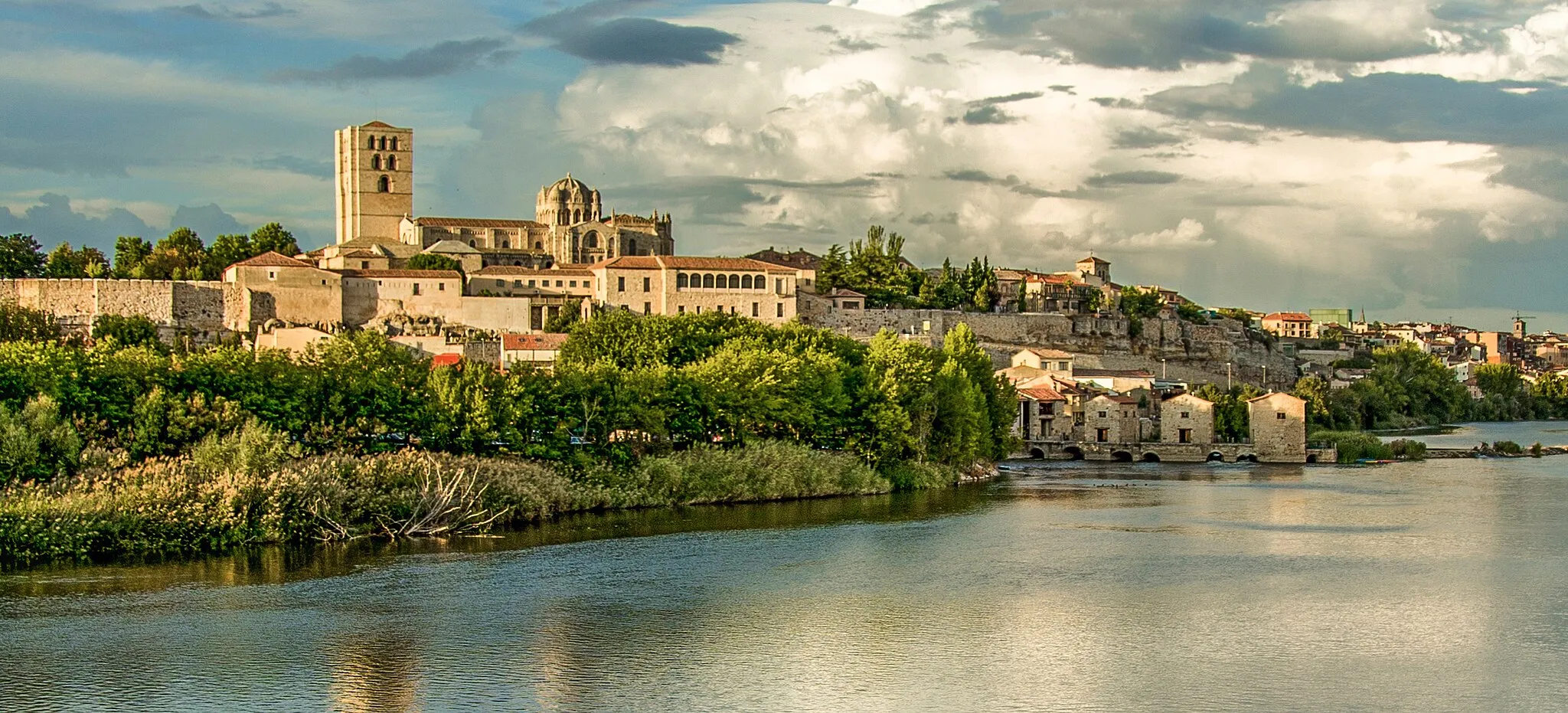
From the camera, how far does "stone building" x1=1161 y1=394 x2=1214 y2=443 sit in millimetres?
43938

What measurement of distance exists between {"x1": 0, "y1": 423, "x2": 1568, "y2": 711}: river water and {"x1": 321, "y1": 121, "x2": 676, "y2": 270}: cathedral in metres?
34.7

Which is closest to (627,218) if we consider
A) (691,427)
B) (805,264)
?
(805,264)

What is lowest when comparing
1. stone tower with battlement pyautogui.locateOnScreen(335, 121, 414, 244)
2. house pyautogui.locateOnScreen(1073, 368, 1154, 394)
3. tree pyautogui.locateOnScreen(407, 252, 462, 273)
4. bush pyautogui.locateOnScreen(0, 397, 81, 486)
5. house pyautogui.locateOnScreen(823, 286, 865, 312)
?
bush pyautogui.locateOnScreen(0, 397, 81, 486)

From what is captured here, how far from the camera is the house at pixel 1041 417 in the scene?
4559 centimetres

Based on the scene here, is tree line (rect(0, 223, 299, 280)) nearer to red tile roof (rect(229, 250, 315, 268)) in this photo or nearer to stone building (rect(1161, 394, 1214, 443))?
red tile roof (rect(229, 250, 315, 268))

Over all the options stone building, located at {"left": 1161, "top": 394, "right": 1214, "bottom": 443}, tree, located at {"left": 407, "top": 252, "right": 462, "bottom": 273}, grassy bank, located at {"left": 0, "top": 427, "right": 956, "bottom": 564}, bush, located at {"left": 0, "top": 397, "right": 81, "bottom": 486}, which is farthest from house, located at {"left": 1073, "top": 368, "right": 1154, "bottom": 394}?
bush, located at {"left": 0, "top": 397, "right": 81, "bottom": 486}

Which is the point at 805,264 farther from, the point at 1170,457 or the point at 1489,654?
the point at 1489,654

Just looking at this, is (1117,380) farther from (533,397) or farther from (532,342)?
(533,397)

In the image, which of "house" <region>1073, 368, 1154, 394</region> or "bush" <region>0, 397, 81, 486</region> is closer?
"bush" <region>0, 397, 81, 486</region>

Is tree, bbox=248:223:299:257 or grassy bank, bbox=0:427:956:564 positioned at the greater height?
tree, bbox=248:223:299:257

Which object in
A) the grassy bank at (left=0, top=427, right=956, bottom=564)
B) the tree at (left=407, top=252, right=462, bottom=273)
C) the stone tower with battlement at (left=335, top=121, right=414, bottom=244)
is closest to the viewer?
the grassy bank at (left=0, top=427, right=956, bottom=564)

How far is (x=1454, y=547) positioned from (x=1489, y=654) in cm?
802

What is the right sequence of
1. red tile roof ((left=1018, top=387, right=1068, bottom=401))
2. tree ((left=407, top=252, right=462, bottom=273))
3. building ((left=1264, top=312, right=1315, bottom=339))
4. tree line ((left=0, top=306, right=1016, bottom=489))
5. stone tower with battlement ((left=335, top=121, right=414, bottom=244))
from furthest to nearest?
building ((left=1264, top=312, right=1315, bottom=339))
stone tower with battlement ((left=335, top=121, right=414, bottom=244))
tree ((left=407, top=252, right=462, bottom=273))
red tile roof ((left=1018, top=387, right=1068, bottom=401))
tree line ((left=0, top=306, right=1016, bottom=489))

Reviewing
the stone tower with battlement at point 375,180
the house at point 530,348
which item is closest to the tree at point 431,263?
the house at point 530,348
